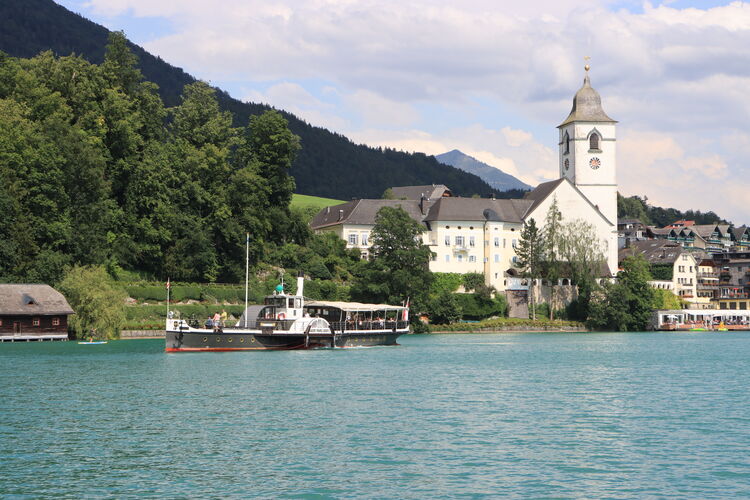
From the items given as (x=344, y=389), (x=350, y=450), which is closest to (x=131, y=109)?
(x=344, y=389)

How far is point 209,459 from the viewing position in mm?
25938

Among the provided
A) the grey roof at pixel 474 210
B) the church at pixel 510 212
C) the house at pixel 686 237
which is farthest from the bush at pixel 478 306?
the house at pixel 686 237

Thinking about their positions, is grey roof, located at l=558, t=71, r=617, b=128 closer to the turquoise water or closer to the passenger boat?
the passenger boat

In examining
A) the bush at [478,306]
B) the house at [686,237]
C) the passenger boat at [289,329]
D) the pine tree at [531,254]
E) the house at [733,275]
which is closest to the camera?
the passenger boat at [289,329]

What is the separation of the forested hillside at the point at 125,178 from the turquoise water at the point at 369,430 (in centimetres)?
3024

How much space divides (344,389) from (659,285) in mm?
115556

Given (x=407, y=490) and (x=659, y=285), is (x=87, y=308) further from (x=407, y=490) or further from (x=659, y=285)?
(x=659, y=285)

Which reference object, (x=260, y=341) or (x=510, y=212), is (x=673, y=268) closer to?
(x=510, y=212)

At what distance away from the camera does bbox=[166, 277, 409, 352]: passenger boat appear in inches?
2608

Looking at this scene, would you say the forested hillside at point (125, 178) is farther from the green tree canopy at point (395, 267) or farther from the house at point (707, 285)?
the house at point (707, 285)

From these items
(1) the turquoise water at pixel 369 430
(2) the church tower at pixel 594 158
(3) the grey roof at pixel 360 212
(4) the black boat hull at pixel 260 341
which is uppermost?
(2) the church tower at pixel 594 158

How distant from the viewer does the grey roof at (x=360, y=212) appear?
422 feet

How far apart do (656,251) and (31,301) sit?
108 meters

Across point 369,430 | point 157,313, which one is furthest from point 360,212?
point 369,430
